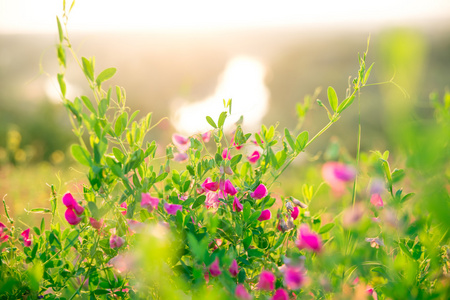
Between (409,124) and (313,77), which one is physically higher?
(409,124)

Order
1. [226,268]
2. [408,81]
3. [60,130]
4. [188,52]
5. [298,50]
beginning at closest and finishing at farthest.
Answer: [408,81], [226,268], [60,130], [188,52], [298,50]

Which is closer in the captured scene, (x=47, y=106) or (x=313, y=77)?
(x=47, y=106)

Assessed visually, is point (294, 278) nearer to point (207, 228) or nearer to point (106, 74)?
point (207, 228)

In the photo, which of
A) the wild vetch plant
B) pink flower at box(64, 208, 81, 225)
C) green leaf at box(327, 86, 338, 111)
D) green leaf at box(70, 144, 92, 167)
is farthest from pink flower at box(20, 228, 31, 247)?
green leaf at box(327, 86, 338, 111)

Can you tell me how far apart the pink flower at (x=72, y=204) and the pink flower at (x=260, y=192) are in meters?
0.34

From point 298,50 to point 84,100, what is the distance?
11.0 m

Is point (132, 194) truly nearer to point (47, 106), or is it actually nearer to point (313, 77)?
point (47, 106)

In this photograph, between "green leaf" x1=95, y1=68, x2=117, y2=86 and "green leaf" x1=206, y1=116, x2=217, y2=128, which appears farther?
Answer: "green leaf" x1=206, y1=116, x2=217, y2=128

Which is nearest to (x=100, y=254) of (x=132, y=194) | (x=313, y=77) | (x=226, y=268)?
(x=132, y=194)

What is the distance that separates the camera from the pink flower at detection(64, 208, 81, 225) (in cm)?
74

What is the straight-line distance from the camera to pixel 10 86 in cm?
1116

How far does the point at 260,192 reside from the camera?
805 millimetres

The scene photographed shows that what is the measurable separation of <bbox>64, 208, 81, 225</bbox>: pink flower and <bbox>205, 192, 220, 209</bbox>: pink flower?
0.86 ft

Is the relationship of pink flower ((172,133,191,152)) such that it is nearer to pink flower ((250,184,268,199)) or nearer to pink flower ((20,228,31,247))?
pink flower ((250,184,268,199))
